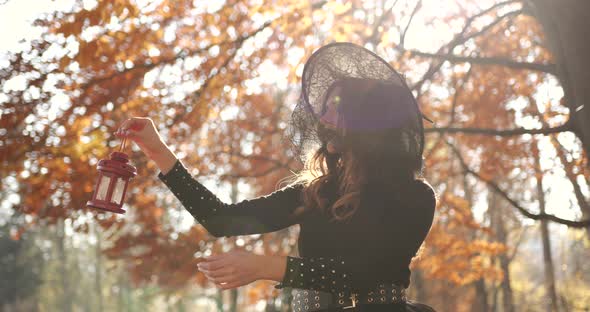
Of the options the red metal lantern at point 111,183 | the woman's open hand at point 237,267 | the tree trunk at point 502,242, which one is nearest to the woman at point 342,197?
the woman's open hand at point 237,267

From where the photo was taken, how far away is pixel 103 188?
269 cm

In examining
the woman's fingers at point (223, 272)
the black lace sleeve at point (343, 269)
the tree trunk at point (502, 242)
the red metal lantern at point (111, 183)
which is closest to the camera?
the woman's fingers at point (223, 272)

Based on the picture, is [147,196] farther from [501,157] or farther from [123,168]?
[123,168]

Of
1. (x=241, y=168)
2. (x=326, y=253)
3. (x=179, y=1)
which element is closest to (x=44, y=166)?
(x=179, y=1)

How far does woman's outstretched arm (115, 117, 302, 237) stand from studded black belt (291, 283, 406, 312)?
358 millimetres

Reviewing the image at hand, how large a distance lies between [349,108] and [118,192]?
1.14 metres

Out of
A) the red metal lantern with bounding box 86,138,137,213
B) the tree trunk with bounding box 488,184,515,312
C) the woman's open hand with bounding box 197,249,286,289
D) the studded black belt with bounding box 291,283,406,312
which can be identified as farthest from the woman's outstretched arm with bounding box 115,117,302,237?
the tree trunk with bounding box 488,184,515,312

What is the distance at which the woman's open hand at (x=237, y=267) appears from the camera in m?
1.88

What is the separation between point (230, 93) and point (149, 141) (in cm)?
482

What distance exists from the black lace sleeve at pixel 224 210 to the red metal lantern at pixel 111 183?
305 millimetres

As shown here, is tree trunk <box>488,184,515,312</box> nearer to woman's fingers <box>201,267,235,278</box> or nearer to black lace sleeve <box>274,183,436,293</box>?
black lace sleeve <box>274,183,436,293</box>

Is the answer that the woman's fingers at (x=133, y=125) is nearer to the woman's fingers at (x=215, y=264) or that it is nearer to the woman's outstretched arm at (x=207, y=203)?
the woman's outstretched arm at (x=207, y=203)

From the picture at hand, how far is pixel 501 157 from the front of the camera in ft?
30.9

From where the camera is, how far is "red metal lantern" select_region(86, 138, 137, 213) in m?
2.66
